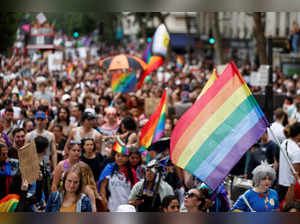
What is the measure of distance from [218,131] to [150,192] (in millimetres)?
1749

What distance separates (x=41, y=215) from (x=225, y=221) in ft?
1.79

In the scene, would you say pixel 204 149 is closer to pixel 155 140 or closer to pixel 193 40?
pixel 155 140

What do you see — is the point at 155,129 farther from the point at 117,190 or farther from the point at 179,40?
the point at 179,40

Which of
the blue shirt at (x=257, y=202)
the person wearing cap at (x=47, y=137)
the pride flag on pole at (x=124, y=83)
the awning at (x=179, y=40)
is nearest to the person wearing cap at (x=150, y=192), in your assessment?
the blue shirt at (x=257, y=202)

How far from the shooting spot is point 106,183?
21.4 ft

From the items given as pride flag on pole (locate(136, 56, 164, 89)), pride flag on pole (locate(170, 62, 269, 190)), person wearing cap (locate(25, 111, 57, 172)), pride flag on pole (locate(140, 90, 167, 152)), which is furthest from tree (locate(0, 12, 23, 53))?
pride flag on pole (locate(170, 62, 269, 190))

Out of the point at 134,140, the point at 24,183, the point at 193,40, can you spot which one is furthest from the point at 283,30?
the point at 24,183

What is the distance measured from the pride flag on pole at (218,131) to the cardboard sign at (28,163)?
1170 mm

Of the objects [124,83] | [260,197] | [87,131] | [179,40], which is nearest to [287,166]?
[260,197]

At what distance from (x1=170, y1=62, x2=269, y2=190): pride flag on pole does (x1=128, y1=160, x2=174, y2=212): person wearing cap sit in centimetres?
142

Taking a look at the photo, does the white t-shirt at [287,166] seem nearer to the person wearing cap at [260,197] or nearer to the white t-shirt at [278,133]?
the person wearing cap at [260,197]

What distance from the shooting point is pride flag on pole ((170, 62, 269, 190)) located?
4207 mm

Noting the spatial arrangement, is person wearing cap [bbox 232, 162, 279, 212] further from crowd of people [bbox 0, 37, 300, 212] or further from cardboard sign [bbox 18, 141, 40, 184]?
cardboard sign [bbox 18, 141, 40, 184]

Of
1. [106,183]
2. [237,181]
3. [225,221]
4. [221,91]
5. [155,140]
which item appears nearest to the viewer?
[225,221]
